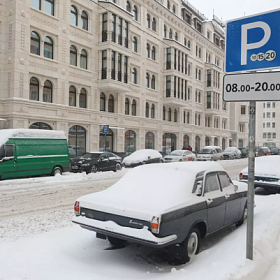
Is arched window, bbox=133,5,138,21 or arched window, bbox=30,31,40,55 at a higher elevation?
arched window, bbox=133,5,138,21

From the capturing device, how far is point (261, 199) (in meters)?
9.80

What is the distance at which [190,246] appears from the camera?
193 inches

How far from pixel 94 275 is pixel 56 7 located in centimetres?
2331

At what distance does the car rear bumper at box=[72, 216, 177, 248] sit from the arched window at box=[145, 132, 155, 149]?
27.3 m

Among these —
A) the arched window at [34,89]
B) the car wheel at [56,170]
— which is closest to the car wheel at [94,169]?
the car wheel at [56,170]

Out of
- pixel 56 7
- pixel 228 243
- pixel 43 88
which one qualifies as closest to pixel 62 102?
pixel 43 88

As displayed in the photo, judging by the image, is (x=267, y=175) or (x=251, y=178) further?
(x=267, y=175)

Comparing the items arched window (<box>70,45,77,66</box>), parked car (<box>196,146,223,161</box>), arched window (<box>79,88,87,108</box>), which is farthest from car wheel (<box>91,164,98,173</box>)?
parked car (<box>196,146,223,161</box>)

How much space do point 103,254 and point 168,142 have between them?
1229 inches

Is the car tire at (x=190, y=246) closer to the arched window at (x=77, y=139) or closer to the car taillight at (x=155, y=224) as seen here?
the car taillight at (x=155, y=224)

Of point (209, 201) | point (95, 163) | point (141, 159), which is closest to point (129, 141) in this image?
point (141, 159)

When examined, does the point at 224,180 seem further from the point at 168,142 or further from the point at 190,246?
the point at 168,142

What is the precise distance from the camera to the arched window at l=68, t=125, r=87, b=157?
78.7 ft

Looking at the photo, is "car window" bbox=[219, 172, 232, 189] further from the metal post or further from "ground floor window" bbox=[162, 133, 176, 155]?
"ground floor window" bbox=[162, 133, 176, 155]
